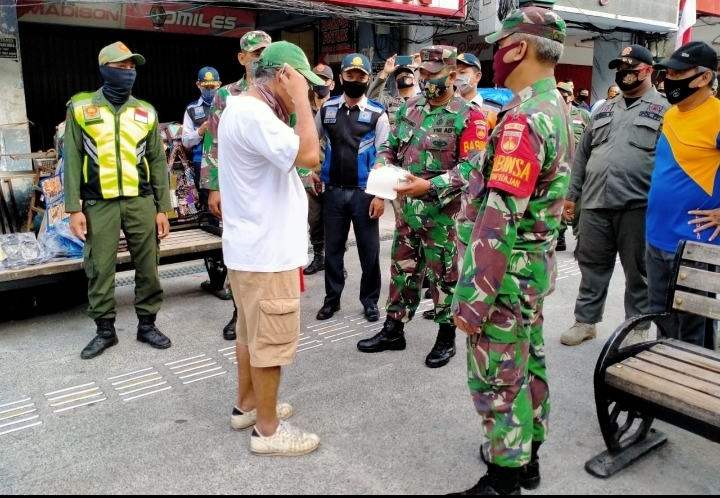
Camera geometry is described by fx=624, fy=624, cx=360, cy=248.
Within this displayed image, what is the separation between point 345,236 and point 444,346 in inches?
56.7

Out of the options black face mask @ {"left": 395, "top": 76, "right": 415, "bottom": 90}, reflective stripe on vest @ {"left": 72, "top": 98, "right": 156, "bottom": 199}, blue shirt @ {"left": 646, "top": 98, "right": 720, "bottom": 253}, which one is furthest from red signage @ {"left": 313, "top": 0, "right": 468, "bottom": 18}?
blue shirt @ {"left": 646, "top": 98, "right": 720, "bottom": 253}

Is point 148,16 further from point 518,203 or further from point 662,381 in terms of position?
point 662,381

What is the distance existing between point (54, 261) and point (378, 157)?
8.62 feet

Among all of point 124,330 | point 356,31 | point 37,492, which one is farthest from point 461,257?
point 356,31

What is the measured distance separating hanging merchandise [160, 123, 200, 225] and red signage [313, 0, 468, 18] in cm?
293

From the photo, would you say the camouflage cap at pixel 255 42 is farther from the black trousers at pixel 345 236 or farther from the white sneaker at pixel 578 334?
the white sneaker at pixel 578 334

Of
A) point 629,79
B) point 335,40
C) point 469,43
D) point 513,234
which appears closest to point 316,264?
point 629,79

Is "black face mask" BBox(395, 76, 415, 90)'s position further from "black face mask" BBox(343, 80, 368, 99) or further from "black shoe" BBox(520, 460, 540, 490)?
"black shoe" BBox(520, 460, 540, 490)

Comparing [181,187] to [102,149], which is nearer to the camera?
[102,149]

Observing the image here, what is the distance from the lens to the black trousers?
4941 millimetres

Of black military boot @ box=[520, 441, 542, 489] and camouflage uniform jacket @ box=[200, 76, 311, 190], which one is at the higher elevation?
camouflage uniform jacket @ box=[200, 76, 311, 190]

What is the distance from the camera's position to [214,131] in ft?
14.5

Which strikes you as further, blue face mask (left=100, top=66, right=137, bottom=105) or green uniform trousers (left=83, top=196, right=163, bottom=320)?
green uniform trousers (left=83, top=196, right=163, bottom=320)

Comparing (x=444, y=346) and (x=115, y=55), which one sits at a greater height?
(x=115, y=55)
